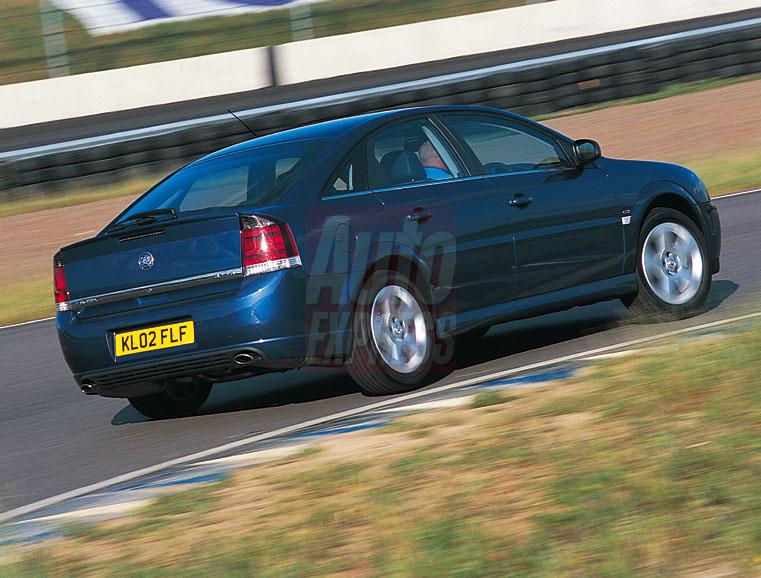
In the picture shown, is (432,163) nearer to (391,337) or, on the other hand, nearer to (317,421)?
(391,337)

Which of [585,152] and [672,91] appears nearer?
[585,152]

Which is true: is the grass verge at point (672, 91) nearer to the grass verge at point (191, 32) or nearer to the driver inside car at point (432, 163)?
the grass verge at point (191, 32)

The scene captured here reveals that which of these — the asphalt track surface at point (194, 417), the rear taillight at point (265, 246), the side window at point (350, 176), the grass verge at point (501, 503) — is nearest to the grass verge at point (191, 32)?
the asphalt track surface at point (194, 417)

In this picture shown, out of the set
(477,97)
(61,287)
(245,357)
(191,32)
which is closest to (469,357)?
(245,357)

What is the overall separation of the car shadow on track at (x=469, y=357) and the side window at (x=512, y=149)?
110 centimetres

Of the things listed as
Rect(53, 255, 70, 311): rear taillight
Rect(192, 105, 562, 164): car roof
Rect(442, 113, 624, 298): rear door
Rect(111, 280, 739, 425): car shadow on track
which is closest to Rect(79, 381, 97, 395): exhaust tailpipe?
Rect(53, 255, 70, 311): rear taillight

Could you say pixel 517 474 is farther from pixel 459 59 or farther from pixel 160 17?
pixel 160 17

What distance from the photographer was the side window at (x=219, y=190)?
23.6 ft

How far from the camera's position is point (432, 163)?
25.2 feet

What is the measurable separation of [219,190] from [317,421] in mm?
1352

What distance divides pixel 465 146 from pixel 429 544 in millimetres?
3922

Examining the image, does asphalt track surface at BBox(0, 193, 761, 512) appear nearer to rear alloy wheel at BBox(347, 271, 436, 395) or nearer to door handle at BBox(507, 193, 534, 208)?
rear alloy wheel at BBox(347, 271, 436, 395)

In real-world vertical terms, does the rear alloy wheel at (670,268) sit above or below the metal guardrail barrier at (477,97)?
below

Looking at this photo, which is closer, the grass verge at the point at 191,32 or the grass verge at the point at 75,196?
the grass verge at the point at 75,196
